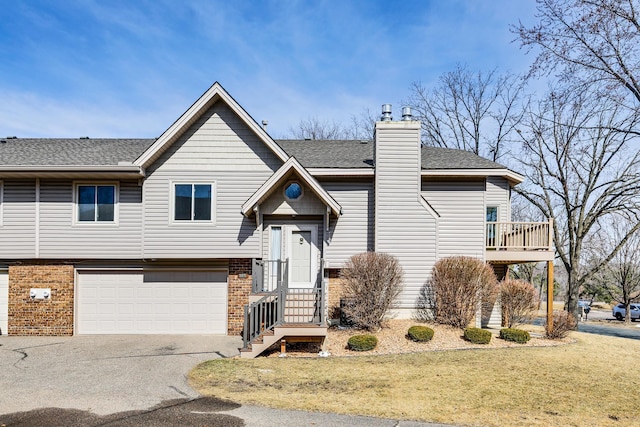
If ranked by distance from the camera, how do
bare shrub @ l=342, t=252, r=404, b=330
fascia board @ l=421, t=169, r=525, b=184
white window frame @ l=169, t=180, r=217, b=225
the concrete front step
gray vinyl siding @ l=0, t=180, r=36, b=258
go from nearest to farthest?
the concrete front step
bare shrub @ l=342, t=252, r=404, b=330
gray vinyl siding @ l=0, t=180, r=36, b=258
white window frame @ l=169, t=180, r=217, b=225
fascia board @ l=421, t=169, r=525, b=184

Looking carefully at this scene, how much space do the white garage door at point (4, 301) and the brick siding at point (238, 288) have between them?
6.53m

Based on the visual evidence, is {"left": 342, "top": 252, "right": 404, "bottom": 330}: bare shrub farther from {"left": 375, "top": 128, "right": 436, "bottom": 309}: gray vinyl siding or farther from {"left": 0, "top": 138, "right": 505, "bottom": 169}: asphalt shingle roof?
{"left": 0, "top": 138, "right": 505, "bottom": 169}: asphalt shingle roof

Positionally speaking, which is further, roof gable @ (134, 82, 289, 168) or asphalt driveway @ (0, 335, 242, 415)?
roof gable @ (134, 82, 289, 168)

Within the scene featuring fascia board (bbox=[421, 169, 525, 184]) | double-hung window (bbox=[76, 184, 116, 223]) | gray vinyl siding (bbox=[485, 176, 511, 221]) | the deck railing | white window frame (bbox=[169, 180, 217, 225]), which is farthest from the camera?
gray vinyl siding (bbox=[485, 176, 511, 221])

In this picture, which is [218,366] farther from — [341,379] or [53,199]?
[53,199]

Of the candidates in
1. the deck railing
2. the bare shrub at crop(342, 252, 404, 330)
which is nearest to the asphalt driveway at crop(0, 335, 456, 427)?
the bare shrub at crop(342, 252, 404, 330)

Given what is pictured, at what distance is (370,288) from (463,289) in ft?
Answer: 8.90

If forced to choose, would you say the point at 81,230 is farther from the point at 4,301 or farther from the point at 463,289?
the point at 463,289

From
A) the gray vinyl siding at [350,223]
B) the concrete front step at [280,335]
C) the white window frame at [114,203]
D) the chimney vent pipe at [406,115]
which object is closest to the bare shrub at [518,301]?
the gray vinyl siding at [350,223]

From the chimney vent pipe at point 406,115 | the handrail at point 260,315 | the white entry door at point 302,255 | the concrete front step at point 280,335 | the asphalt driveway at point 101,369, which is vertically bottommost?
the asphalt driveway at point 101,369

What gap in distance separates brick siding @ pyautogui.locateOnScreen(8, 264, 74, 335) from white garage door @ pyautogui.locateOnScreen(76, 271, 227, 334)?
37 centimetres

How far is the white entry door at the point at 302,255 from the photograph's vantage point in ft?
49.3

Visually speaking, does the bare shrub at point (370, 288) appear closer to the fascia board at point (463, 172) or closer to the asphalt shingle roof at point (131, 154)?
the asphalt shingle roof at point (131, 154)

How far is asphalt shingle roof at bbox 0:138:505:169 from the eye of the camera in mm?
14852
